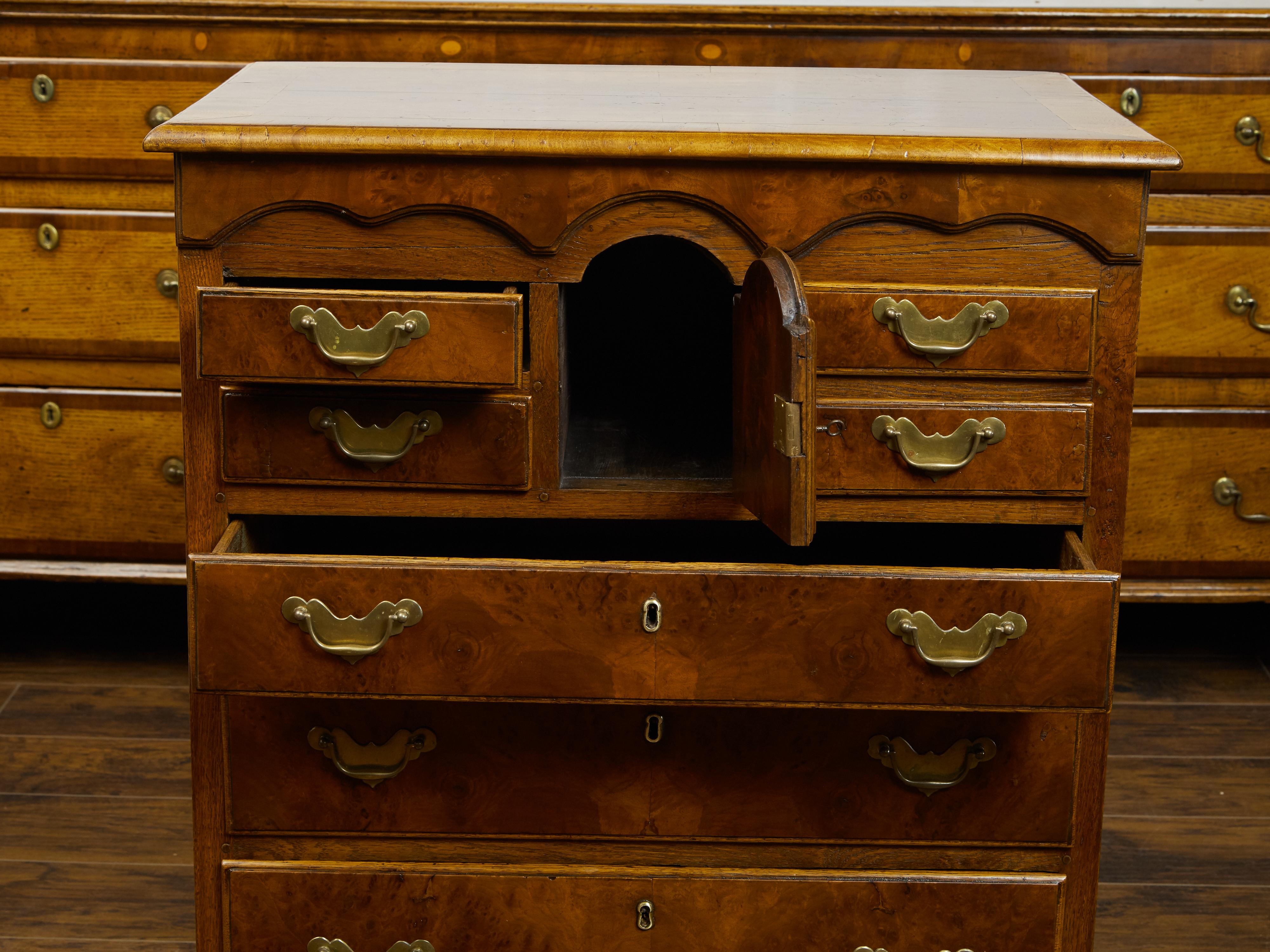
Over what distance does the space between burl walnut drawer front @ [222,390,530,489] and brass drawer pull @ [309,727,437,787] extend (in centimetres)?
26

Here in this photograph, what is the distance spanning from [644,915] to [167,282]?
4.25 ft

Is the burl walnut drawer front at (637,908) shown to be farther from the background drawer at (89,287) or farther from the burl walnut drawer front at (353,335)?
the background drawer at (89,287)

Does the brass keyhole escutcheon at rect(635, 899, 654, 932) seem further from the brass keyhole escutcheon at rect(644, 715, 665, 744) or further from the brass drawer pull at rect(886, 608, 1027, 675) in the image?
the brass drawer pull at rect(886, 608, 1027, 675)

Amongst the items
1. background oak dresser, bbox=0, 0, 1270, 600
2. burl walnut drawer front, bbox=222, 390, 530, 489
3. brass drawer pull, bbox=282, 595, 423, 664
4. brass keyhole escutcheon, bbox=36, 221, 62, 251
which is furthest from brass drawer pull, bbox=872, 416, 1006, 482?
brass keyhole escutcheon, bbox=36, 221, 62, 251

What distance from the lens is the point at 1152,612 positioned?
278 centimetres

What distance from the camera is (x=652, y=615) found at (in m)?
1.33

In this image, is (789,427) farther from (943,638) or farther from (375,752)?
(375,752)

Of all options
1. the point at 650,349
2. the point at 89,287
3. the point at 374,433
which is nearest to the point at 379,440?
the point at 374,433

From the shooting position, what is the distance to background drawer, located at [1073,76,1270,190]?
2.17 meters

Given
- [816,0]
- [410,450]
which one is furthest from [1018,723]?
[816,0]

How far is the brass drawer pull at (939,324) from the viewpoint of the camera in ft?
4.47

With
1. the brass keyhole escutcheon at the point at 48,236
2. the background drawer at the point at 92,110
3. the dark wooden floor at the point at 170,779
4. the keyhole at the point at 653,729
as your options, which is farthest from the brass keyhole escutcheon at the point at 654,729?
the brass keyhole escutcheon at the point at 48,236

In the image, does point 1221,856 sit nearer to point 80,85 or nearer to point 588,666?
point 588,666

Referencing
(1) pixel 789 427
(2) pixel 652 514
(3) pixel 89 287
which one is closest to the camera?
(1) pixel 789 427
